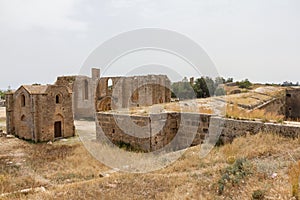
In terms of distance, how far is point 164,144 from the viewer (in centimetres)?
806

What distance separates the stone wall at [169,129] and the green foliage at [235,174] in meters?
2.23

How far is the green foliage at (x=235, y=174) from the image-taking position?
13.2 feet

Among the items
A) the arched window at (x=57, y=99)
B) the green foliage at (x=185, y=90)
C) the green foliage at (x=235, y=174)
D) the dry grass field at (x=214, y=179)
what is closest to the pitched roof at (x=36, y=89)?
the arched window at (x=57, y=99)

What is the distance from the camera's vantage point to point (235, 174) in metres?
4.24

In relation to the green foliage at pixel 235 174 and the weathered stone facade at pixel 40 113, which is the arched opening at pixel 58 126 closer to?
the weathered stone facade at pixel 40 113

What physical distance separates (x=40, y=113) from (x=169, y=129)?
1137 centimetres

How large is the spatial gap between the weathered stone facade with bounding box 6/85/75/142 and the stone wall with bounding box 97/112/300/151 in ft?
31.2

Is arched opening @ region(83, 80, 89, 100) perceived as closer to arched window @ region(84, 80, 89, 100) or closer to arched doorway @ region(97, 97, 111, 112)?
arched window @ region(84, 80, 89, 100)

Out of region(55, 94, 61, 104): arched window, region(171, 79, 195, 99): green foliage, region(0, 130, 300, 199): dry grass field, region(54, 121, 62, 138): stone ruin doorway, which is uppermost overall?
region(171, 79, 195, 99): green foliage

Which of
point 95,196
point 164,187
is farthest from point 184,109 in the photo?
point 95,196

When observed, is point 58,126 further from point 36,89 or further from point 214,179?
point 214,179

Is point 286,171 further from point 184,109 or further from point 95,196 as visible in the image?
point 184,109

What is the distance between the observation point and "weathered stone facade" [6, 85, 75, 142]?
16500 millimetres

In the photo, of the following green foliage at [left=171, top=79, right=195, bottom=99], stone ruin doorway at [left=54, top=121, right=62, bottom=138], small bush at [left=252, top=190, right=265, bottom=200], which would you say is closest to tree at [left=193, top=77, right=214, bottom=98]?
green foliage at [left=171, top=79, right=195, bottom=99]
